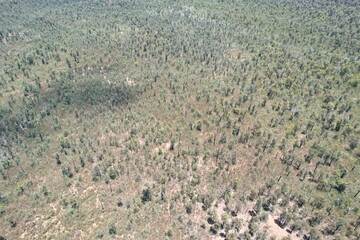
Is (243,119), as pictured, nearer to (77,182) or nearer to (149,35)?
(77,182)

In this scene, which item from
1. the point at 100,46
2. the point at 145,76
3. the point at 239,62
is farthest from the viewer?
the point at 100,46

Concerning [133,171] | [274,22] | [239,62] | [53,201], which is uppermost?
[274,22]

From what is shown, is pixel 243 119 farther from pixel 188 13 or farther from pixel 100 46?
pixel 188 13

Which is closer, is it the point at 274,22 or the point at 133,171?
the point at 133,171

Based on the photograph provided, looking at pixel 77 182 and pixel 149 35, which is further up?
pixel 149 35

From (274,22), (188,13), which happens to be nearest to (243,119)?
(274,22)

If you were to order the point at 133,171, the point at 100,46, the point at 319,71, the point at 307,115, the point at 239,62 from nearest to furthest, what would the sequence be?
the point at 133,171 → the point at 307,115 → the point at 319,71 → the point at 239,62 → the point at 100,46
